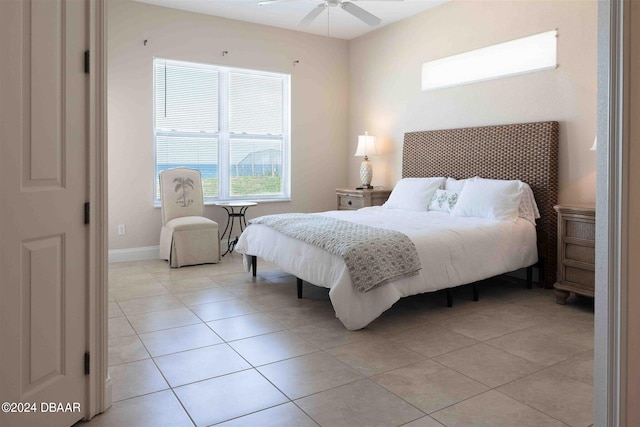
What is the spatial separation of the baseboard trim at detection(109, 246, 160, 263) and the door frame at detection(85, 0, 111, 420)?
12.1 ft

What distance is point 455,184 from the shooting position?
17.0ft

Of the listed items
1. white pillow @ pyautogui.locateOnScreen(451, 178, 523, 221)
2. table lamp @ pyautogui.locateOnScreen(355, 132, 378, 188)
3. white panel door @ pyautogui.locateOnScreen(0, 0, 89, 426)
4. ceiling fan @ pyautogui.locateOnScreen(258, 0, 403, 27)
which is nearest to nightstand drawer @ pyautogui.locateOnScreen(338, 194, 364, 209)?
table lamp @ pyautogui.locateOnScreen(355, 132, 378, 188)

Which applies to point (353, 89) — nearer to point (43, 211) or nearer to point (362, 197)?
point (362, 197)

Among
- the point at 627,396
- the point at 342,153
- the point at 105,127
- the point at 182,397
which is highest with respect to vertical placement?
the point at 342,153

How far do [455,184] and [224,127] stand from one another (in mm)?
3040

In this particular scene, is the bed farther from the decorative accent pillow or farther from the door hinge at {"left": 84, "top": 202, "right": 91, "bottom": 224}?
the door hinge at {"left": 84, "top": 202, "right": 91, "bottom": 224}

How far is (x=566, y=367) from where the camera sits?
2719mm

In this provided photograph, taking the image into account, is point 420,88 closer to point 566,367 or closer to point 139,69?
point 139,69

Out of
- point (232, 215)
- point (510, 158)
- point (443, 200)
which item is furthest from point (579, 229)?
point (232, 215)

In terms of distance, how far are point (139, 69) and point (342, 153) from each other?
3015mm

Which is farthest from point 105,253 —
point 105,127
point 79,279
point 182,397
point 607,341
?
point 607,341

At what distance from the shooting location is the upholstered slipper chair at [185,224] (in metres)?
5.34

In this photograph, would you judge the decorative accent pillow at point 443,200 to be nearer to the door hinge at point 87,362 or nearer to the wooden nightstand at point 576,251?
the wooden nightstand at point 576,251

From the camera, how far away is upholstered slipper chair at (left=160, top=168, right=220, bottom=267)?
5.34 m
